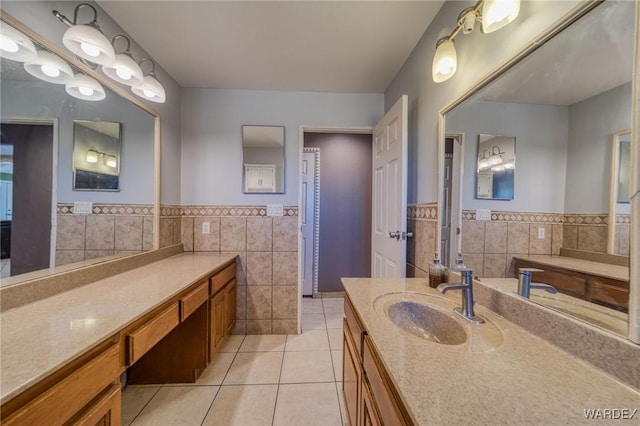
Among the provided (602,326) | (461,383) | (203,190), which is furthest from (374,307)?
(203,190)

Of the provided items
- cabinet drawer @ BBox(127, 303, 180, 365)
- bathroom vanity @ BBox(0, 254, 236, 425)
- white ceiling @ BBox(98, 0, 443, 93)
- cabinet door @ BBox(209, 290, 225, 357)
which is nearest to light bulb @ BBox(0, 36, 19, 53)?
white ceiling @ BBox(98, 0, 443, 93)

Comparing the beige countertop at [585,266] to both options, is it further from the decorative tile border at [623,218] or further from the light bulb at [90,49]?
the light bulb at [90,49]

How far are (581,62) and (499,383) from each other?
0.94 meters

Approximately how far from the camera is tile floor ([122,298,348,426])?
141 centimetres

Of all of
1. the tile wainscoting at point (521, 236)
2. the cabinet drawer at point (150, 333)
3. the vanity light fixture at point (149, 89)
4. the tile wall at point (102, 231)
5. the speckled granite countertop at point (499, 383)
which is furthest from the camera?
the vanity light fixture at point (149, 89)

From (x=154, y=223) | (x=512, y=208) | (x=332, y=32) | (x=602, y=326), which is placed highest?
(x=332, y=32)

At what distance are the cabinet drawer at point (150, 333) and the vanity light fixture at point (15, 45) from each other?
1230 mm

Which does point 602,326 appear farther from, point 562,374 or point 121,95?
point 121,95

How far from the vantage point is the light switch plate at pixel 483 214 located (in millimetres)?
1107

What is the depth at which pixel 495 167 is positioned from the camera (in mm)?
1056

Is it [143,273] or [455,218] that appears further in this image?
[143,273]

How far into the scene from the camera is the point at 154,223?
195 cm

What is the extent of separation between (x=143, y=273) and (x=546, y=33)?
7.38 feet

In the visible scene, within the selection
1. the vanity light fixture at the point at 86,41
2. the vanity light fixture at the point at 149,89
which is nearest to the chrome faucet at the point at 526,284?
the vanity light fixture at the point at 86,41
